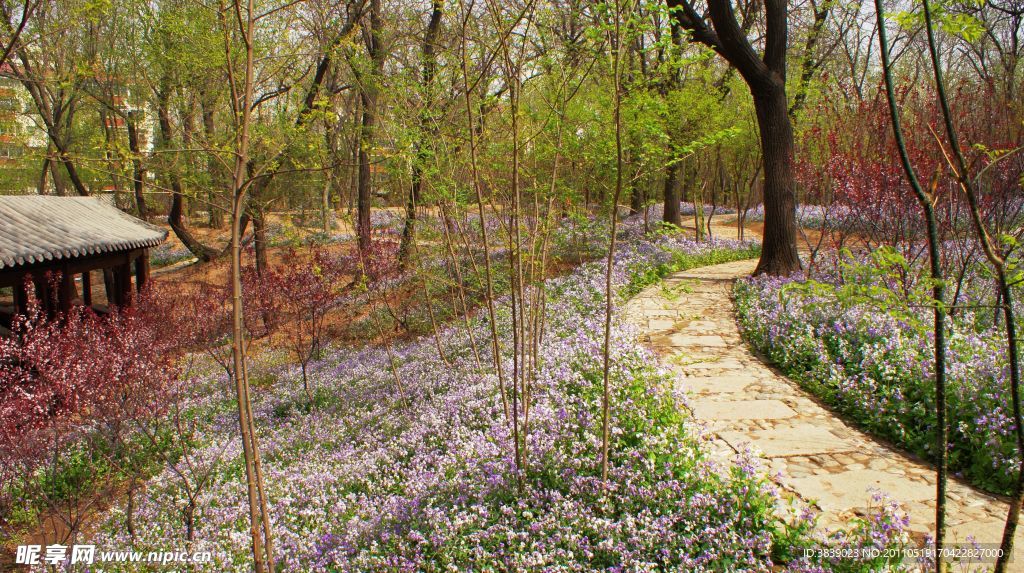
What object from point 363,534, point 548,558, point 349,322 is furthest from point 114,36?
point 548,558

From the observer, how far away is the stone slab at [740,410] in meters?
4.70

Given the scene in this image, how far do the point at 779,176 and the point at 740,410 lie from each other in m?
5.88

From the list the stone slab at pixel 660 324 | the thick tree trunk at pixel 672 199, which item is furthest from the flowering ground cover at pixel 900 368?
the thick tree trunk at pixel 672 199

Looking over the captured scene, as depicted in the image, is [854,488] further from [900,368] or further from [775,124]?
[775,124]

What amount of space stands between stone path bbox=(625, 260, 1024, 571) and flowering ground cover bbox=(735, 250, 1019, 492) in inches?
6.9

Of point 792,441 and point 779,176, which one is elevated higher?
point 779,176

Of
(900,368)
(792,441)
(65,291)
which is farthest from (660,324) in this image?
(65,291)

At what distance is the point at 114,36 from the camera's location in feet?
62.7

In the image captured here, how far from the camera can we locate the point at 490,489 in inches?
153

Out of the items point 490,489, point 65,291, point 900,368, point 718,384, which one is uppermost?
point 65,291

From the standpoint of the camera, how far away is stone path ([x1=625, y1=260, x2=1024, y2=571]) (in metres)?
3.29

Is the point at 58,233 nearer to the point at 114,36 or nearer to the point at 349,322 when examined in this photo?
the point at 349,322

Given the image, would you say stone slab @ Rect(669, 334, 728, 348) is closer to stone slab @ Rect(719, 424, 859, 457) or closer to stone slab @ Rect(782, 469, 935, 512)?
stone slab @ Rect(719, 424, 859, 457)

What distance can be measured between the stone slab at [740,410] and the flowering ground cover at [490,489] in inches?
13.3
